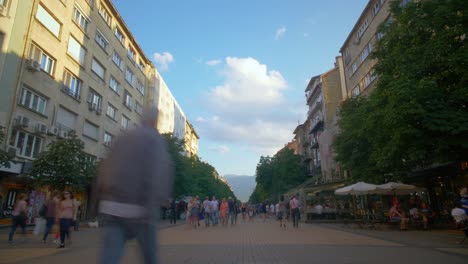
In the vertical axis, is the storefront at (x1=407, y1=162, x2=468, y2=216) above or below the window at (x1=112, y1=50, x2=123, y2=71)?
below

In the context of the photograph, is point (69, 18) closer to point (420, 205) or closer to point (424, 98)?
point (424, 98)

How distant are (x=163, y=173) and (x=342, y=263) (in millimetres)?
5097

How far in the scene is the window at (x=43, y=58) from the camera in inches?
870

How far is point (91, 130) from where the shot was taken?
30922 mm

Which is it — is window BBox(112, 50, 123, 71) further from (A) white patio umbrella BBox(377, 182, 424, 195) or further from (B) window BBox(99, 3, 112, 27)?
(A) white patio umbrella BBox(377, 182, 424, 195)

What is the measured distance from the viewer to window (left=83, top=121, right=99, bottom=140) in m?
29.8

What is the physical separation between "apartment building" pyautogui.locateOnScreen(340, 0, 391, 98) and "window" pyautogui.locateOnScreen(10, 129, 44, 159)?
24.7 m

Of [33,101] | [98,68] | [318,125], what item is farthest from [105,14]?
[318,125]

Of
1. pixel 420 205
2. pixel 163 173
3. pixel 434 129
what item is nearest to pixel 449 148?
pixel 434 129

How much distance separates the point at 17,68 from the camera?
800 inches

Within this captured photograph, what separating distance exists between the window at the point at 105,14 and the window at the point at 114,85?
5.73 metres

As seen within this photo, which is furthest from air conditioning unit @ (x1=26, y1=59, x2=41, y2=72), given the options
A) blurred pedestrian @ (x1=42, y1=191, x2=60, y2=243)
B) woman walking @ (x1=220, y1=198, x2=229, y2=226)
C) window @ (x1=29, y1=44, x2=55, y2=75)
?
woman walking @ (x1=220, y1=198, x2=229, y2=226)

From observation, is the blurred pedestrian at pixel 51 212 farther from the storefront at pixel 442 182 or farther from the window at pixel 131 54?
the window at pixel 131 54

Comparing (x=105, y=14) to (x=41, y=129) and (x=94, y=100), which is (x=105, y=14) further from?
(x=41, y=129)
